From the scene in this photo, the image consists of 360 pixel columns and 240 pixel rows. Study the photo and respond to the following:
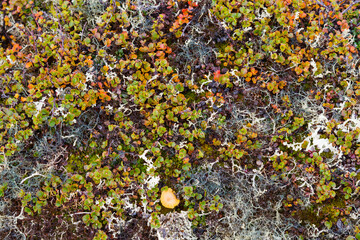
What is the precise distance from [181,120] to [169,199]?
0.83m

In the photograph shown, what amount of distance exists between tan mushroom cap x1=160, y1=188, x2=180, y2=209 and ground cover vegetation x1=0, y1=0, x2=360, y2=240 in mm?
10

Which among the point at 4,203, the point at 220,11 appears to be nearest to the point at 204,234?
the point at 4,203

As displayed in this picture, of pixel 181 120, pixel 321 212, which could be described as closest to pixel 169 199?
pixel 181 120

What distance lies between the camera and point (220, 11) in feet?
10.5

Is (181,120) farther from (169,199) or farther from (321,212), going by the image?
(321,212)

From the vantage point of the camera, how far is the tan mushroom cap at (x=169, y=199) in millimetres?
2959

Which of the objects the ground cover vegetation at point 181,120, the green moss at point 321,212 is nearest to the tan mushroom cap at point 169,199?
the ground cover vegetation at point 181,120

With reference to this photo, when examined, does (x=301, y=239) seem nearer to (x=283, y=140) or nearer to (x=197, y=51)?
(x=283, y=140)

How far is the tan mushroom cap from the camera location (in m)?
2.96

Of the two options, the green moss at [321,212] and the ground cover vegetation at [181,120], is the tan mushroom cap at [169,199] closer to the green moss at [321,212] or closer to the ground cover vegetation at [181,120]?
the ground cover vegetation at [181,120]

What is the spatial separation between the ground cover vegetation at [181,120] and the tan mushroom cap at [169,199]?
10 mm

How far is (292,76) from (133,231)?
2.38 m

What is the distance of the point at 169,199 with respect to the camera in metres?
2.96

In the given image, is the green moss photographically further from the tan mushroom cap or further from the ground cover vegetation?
the tan mushroom cap
